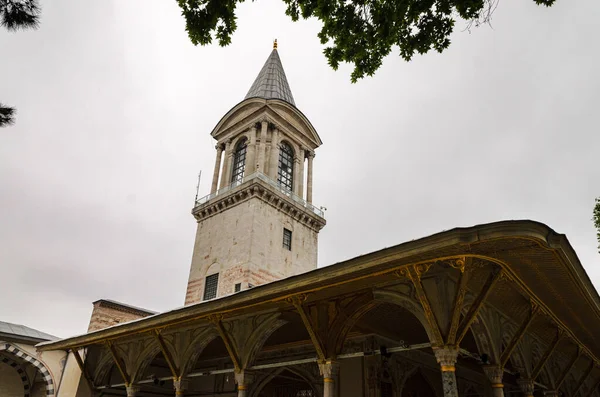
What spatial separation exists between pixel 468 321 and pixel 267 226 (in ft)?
49.8

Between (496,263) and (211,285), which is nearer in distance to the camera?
(496,263)

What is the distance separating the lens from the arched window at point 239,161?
24184mm

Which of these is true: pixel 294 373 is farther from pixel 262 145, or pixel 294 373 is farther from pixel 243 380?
pixel 262 145

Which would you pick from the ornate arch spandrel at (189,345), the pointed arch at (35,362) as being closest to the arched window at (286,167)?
the ornate arch spandrel at (189,345)

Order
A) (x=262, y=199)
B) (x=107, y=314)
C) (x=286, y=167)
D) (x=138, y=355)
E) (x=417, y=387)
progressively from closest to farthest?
(x=138, y=355) < (x=417, y=387) < (x=107, y=314) < (x=262, y=199) < (x=286, y=167)

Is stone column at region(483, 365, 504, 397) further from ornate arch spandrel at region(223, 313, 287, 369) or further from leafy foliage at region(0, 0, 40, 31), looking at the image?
leafy foliage at region(0, 0, 40, 31)

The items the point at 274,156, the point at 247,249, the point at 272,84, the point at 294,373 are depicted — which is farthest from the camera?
the point at 272,84

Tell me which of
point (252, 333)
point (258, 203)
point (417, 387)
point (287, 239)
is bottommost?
point (417, 387)

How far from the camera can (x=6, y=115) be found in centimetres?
435

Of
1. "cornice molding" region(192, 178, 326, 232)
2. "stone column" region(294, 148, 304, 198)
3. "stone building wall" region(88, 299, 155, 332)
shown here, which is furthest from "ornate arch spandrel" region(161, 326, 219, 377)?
"stone column" region(294, 148, 304, 198)

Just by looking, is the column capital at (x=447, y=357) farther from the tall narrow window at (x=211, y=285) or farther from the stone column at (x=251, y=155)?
the stone column at (x=251, y=155)

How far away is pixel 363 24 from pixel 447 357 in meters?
4.77

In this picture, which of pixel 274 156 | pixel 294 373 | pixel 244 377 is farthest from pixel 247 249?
pixel 244 377

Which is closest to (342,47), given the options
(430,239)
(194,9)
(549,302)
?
(194,9)
